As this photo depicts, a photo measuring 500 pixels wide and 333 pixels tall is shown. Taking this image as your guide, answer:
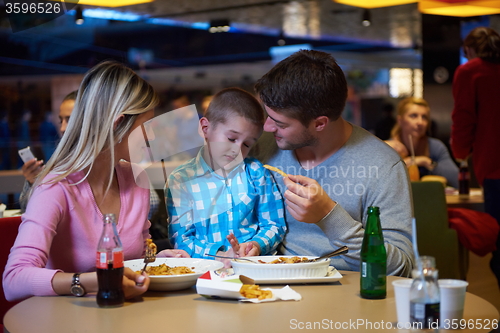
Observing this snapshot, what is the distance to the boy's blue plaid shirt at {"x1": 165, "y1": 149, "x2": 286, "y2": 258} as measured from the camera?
182 centimetres

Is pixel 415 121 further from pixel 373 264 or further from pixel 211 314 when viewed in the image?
pixel 211 314

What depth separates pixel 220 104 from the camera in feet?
6.28

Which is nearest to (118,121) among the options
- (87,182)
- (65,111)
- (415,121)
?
(87,182)

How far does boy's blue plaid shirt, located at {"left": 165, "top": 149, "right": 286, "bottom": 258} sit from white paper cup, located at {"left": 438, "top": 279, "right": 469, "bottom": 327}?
79 centimetres

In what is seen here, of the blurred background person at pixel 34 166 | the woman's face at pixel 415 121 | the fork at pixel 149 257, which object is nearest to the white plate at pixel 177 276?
the fork at pixel 149 257

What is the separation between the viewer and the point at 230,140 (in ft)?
6.08

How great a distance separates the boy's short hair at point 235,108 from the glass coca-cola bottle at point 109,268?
2.42ft

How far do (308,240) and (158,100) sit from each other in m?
0.71

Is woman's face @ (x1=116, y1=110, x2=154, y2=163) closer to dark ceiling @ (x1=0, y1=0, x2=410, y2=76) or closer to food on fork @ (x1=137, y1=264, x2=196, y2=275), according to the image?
food on fork @ (x1=137, y1=264, x2=196, y2=275)

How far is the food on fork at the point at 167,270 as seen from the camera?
143cm

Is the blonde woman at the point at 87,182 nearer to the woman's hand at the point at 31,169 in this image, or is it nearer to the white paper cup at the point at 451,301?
the white paper cup at the point at 451,301

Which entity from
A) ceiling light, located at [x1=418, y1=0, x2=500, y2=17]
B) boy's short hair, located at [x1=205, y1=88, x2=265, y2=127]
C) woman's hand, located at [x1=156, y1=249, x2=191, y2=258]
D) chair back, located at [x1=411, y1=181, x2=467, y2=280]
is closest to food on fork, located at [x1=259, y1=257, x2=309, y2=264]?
woman's hand, located at [x1=156, y1=249, x2=191, y2=258]

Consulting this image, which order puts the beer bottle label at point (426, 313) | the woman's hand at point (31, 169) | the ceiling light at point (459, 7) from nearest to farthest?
the beer bottle label at point (426, 313) < the woman's hand at point (31, 169) < the ceiling light at point (459, 7)

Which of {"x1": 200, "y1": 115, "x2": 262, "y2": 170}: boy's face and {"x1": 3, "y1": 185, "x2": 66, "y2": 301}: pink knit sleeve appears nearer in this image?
{"x1": 3, "y1": 185, "x2": 66, "y2": 301}: pink knit sleeve
